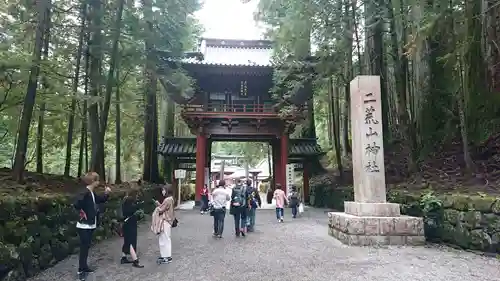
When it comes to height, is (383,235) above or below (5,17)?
below

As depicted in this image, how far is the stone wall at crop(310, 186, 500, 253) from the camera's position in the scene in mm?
5766

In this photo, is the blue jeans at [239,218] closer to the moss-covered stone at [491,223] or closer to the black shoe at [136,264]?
the black shoe at [136,264]

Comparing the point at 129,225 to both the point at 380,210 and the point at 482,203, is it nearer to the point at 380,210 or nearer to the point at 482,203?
the point at 380,210

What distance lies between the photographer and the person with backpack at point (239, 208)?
8.30 m

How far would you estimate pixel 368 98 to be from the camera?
25.3ft

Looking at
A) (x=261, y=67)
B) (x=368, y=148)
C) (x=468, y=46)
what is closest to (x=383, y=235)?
(x=368, y=148)

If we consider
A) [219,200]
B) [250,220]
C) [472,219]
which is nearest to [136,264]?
[219,200]

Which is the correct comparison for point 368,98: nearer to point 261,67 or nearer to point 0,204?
point 0,204

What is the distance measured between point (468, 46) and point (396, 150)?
5.09m

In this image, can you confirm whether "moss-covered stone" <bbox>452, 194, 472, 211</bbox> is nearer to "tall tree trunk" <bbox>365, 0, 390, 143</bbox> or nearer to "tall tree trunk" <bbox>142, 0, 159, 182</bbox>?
"tall tree trunk" <bbox>365, 0, 390, 143</bbox>

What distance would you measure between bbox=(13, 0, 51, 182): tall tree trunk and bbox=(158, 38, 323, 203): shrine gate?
8.47m

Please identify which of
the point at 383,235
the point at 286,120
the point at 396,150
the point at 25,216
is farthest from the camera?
the point at 286,120

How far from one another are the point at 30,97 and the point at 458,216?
8.09 metres

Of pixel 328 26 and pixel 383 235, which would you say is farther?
pixel 328 26
